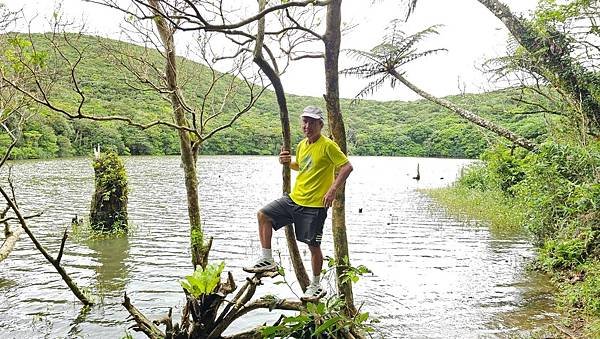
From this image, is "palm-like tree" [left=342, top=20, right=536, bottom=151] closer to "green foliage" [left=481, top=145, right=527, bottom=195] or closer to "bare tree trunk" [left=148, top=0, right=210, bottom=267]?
"bare tree trunk" [left=148, top=0, right=210, bottom=267]

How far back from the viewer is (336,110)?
612 centimetres

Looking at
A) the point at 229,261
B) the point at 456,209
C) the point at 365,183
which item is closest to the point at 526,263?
the point at 229,261

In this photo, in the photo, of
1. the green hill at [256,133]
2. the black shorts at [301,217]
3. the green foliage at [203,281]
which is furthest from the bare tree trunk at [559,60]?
the green hill at [256,133]

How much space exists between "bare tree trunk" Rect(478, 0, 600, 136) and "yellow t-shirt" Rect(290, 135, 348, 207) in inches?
238

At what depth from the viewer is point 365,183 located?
40.6 meters

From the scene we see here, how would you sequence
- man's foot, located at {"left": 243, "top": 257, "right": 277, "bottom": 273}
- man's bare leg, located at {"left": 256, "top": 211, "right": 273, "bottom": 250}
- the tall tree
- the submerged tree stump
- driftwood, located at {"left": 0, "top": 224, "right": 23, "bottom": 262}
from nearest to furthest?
1. man's foot, located at {"left": 243, "top": 257, "right": 277, "bottom": 273}
2. man's bare leg, located at {"left": 256, "top": 211, "right": 273, "bottom": 250}
3. driftwood, located at {"left": 0, "top": 224, "right": 23, "bottom": 262}
4. the tall tree
5. the submerged tree stump

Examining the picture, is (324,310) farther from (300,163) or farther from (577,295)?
(577,295)

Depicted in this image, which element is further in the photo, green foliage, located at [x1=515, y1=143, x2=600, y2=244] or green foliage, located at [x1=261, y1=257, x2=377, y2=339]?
green foliage, located at [x1=515, y1=143, x2=600, y2=244]

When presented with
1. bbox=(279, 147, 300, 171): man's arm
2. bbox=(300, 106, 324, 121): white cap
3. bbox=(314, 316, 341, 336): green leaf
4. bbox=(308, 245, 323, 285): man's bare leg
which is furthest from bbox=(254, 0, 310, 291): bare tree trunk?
bbox=(314, 316, 341, 336): green leaf

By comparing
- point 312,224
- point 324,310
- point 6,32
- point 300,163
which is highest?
point 6,32

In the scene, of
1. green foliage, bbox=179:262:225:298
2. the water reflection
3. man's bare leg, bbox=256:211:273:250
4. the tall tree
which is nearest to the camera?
green foliage, bbox=179:262:225:298

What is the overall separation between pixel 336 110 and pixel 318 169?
3.06 ft

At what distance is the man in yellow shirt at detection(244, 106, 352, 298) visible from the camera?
18.0ft

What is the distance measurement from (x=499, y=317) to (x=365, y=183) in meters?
32.0
